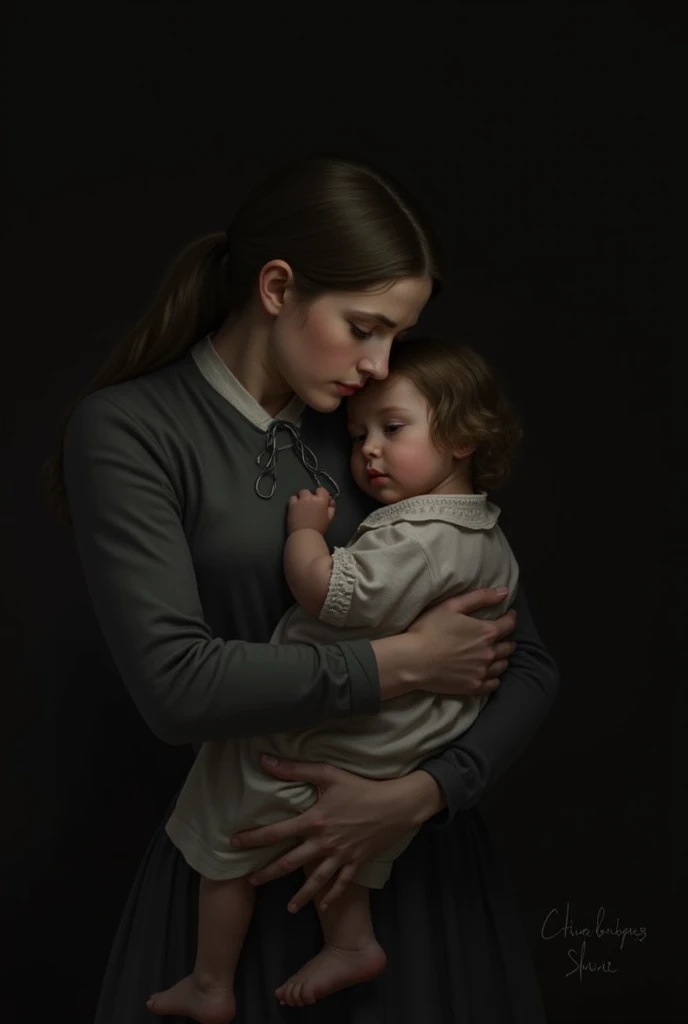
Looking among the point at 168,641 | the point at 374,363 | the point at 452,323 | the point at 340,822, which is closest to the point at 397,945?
the point at 340,822

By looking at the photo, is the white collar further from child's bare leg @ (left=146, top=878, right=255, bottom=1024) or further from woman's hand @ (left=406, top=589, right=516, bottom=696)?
child's bare leg @ (left=146, top=878, right=255, bottom=1024)

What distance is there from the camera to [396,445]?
7.25ft

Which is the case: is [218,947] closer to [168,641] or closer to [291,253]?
[168,641]

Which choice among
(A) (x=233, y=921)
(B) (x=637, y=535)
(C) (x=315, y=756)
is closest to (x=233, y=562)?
(C) (x=315, y=756)

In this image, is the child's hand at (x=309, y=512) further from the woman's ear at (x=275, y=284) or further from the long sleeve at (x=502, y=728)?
the long sleeve at (x=502, y=728)

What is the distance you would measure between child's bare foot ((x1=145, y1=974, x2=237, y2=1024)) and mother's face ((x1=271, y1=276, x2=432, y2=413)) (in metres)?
0.86

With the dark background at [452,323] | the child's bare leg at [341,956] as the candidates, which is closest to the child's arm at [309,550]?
the child's bare leg at [341,956]

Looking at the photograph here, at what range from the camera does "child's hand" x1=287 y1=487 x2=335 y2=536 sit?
216cm
